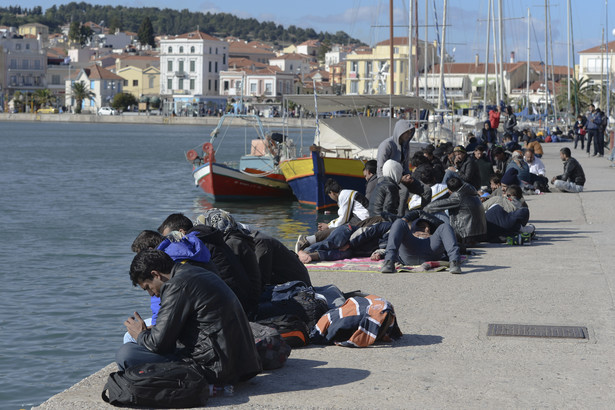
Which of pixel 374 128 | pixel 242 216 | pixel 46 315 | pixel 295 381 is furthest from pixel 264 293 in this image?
pixel 374 128

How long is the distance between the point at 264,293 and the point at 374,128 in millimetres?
22298

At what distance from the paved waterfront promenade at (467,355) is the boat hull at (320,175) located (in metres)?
16.0

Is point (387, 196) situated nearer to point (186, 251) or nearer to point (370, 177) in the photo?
point (370, 177)

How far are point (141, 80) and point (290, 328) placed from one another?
554 ft

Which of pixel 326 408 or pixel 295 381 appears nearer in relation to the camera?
pixel 326 408

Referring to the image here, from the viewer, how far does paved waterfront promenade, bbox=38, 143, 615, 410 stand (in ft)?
20.3

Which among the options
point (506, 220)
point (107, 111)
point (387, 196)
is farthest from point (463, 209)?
point (107, 111)

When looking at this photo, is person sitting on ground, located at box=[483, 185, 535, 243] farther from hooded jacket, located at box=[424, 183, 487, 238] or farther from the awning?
the awning

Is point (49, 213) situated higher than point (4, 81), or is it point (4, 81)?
point (4, 81)

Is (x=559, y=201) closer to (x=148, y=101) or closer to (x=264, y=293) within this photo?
(x=264, y=293)

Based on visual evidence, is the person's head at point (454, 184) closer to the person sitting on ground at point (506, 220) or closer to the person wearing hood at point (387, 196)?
the person wearing hood at point (387, 196)

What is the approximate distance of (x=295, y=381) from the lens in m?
6.56

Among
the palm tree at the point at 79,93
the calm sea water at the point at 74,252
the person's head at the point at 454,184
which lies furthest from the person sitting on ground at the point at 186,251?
the palm tree at the point at 79,93

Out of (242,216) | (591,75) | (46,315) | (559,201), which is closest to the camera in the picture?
(46,315)
